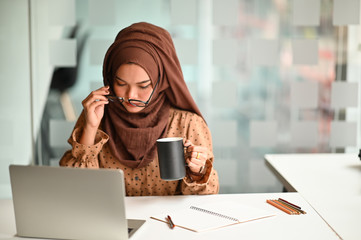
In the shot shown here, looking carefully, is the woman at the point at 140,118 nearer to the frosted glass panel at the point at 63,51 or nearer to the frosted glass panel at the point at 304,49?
the frosted glass panel at the point at 63,51

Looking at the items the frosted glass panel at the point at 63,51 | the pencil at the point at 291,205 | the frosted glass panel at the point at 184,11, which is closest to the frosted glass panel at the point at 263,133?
the frosted glass panel at the point at 184,11

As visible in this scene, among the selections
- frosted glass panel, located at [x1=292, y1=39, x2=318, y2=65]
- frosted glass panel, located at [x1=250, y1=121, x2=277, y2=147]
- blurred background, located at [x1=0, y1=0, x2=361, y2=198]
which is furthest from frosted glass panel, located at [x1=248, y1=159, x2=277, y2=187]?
frosted glass panel, located at [x1=292, y1=39, x2=318, y2=65]

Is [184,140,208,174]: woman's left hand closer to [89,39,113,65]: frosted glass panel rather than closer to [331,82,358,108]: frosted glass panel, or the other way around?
[89,39,113,65]: frosted glass panel

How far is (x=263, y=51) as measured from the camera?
2654 mm

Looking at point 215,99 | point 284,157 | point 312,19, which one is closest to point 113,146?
point 284,157

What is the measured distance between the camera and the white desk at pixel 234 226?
3.64 ft

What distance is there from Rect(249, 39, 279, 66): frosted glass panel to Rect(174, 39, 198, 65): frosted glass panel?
0.37 m

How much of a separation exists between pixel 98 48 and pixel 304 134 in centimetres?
147

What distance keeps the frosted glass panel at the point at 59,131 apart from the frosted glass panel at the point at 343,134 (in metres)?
1.73

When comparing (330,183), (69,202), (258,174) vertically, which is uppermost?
(69,202)

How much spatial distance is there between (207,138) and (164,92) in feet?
0.91

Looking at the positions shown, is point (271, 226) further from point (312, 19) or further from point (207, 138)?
point (312, 19)

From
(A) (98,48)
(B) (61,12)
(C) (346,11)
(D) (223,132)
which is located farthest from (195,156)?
(C) (346,11)

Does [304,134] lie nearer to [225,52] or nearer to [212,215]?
[225,52]
